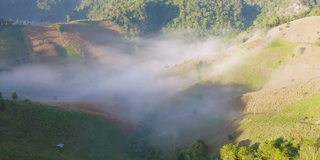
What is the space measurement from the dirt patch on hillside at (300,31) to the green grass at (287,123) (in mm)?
54599

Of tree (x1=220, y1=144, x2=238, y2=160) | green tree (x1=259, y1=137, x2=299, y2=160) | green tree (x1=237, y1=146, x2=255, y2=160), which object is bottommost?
tree (x1=220, y1=144, x2=238, y2=160)

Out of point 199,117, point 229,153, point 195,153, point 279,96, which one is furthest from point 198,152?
point 279,96

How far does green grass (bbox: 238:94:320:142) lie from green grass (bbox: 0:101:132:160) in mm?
26753

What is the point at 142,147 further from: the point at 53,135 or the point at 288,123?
the point at 288,123

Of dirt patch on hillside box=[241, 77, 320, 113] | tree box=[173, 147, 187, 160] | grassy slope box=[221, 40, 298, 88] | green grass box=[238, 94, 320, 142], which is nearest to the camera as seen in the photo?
green grass box=[238, 94, 320, 142]

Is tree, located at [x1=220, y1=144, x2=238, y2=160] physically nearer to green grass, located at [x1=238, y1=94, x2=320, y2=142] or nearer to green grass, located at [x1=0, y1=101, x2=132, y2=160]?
green grass, located at [x1=238, y1=94, x2=320, y2=142]

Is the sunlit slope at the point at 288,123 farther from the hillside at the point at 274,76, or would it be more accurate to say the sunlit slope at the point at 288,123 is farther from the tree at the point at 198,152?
the tree at the point at 198,152

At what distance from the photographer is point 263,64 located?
128m

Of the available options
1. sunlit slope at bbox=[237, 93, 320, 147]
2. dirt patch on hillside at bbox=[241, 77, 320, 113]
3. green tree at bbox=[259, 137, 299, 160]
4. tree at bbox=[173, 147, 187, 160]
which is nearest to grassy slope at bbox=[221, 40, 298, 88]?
dirt patch on hillside at bbox=[241, 77, 320, 113]

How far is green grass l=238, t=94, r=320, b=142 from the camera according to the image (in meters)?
65.1

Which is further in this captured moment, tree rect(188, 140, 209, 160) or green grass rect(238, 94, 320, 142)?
tree rect(188, 140, 209, 160)

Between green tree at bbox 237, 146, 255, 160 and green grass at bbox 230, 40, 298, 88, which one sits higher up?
green tree at bbox 237, 146, 255, 160

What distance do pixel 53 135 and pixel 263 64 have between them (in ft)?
254

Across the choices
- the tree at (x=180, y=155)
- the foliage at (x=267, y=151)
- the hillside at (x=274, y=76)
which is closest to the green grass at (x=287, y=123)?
the hillside at (x=274, y=76)
